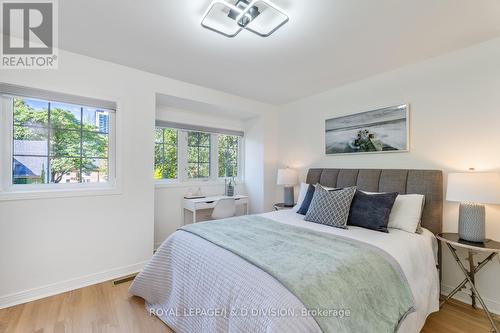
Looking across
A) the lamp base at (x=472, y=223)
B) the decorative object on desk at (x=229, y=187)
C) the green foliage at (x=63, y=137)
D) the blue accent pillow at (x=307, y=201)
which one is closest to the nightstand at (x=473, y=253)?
the lamp base at (x=472, y=223)

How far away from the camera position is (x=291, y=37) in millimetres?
2004

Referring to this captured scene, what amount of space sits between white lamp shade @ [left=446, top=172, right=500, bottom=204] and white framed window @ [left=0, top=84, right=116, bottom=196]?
11.0 ft

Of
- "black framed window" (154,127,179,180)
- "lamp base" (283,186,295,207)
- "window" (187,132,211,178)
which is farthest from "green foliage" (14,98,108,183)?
"lamp base" (283,186,295,207)

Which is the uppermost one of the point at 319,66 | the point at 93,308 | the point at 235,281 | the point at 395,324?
the point at 319,66

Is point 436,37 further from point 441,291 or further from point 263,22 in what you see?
point 441,291

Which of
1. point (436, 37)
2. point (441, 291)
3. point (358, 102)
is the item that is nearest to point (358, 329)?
point (441, 291)

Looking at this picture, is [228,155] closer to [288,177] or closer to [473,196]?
[288,177]

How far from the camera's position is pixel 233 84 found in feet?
10.3

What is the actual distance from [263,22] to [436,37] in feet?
4.97

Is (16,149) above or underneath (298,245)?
above

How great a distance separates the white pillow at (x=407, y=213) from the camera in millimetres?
2066

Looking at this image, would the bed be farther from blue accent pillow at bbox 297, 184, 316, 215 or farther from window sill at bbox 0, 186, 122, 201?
window sill at bbox 0, 186, 122, 201

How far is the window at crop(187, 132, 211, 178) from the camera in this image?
380 centimetres

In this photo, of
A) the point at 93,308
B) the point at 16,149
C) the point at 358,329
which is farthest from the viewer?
the point at 16,149
